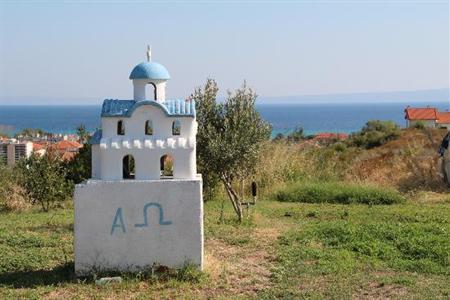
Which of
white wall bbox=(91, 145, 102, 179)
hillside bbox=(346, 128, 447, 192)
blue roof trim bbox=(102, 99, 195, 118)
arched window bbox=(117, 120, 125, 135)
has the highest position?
blue roof trim bbox=(102, 99, 195, 118)

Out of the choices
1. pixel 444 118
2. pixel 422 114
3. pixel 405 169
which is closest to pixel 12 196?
pixel 405 169

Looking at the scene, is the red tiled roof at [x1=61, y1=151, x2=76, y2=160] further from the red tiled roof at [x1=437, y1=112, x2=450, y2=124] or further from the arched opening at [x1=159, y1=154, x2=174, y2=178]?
the red tiled roof at [x1=437, y1=112, x2=450, y2=124]

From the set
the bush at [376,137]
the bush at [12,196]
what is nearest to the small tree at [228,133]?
the bush at [12,196]

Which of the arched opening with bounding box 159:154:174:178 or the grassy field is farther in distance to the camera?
the arched opening with bounding box 159:154:174:178

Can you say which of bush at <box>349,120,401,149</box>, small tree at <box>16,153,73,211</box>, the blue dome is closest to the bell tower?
the blue dome

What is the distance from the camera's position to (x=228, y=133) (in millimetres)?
13141

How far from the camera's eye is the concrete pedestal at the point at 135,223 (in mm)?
9250

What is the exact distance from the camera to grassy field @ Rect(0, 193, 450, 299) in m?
8.74

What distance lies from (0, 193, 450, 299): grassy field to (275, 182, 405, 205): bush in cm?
187

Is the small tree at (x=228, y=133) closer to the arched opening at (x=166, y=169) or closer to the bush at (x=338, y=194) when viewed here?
the arched opening at (x=166, y=169)

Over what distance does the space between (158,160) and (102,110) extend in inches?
47.1

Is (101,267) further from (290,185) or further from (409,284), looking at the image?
(290,185)

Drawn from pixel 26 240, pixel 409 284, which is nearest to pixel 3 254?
pixel 26 240

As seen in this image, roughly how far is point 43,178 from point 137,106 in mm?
7750
